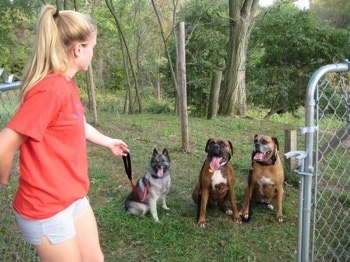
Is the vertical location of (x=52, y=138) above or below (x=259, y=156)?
above

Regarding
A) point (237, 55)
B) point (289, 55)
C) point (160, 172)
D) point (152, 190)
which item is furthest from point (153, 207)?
point (289, 55)

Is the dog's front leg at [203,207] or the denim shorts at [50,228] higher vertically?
the denim shorts at [50,228]

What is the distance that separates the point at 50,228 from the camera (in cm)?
165

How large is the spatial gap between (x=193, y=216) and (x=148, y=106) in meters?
13.7

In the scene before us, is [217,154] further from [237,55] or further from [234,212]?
[237,55]

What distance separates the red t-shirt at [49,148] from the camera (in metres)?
1.49

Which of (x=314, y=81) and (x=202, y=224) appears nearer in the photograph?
(x=314, y=81)

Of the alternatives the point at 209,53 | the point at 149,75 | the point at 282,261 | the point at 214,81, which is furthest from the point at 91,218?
the point at 149,75

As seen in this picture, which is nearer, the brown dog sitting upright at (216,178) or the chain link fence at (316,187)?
the chain link fence at (316,187)

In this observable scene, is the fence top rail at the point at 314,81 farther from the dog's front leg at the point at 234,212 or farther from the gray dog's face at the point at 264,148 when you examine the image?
the dog's front leg at the point at 234,212

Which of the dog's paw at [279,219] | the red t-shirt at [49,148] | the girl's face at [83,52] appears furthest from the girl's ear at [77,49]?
the dog's paw at [279,219]

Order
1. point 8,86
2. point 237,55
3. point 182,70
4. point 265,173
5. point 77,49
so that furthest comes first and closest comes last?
1. point 237,55
2. point 182,70
3. point 265,173
4. point 8,86
5. point 77,49

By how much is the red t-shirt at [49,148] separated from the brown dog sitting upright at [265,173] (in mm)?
2594

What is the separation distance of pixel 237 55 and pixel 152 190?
8.15m
